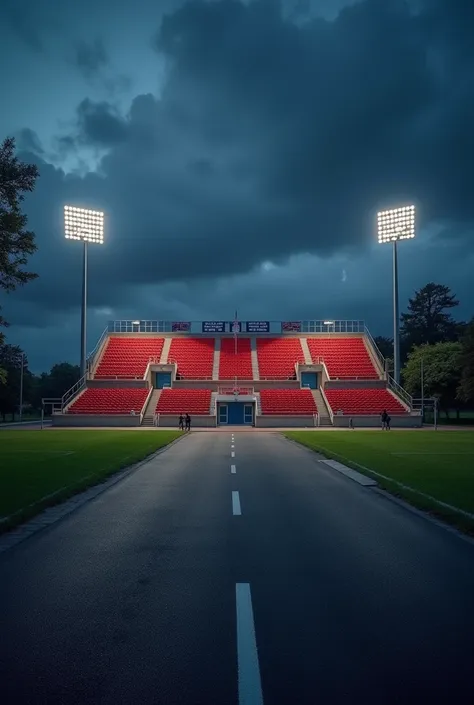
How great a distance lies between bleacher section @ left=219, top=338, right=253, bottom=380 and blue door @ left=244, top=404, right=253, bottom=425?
5075mm

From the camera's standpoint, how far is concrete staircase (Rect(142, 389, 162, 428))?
164 feet

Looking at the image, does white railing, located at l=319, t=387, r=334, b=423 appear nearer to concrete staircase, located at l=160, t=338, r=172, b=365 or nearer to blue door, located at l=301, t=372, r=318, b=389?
blue door, located at l=301, t=372, r=318, b=389

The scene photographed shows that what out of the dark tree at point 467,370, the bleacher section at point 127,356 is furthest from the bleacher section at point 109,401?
the dark tree at point 467,370

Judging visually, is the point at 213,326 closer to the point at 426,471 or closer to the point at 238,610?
the point at 426,471

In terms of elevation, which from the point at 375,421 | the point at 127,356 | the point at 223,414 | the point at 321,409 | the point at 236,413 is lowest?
the point at 375,421

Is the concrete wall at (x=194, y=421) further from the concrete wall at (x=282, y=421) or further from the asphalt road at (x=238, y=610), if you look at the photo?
the asphalt road at (x=238, y=610)

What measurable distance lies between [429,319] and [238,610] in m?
→ 105

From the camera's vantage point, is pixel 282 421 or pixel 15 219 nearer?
pixel 15 219

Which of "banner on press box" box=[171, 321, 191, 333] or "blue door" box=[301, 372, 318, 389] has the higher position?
"banner on press box" box=[171, 321, 191, 333]

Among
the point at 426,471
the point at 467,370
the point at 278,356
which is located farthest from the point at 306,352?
the point at 426,471

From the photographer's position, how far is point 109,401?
53125mm

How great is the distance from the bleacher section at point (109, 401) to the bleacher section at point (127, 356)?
3822 millimetres

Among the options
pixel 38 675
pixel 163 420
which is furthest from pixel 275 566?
pixel 163 420

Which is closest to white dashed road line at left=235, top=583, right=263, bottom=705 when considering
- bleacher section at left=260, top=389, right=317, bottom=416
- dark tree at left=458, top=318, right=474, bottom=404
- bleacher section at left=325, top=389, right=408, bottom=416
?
bleacher section at left=260, top=389, right=317, bottom=416
